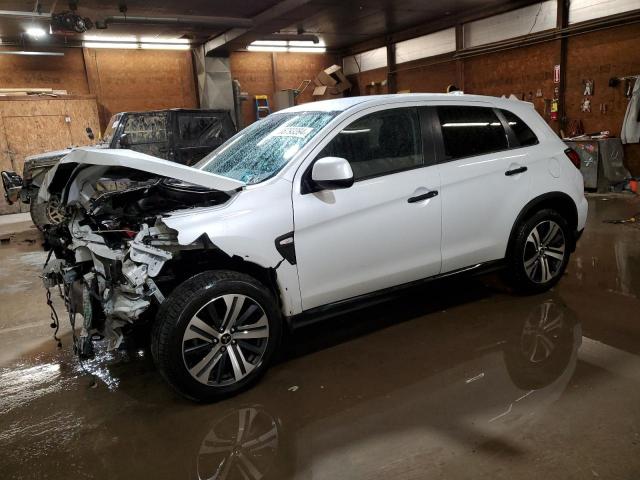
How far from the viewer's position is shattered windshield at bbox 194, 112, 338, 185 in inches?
121

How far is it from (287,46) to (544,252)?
13041 millimetres

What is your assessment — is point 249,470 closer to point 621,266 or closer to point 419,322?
point 419,322

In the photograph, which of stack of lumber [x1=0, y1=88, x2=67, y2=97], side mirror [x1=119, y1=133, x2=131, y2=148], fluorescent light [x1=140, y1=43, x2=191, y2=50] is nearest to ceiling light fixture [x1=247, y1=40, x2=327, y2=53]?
fluorescent light [x1=140, y1=43, x2=191, y2=50]

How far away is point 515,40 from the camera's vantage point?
427 inches

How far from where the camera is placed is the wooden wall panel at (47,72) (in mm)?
11914

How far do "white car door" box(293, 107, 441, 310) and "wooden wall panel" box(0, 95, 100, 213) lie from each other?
10.7 m

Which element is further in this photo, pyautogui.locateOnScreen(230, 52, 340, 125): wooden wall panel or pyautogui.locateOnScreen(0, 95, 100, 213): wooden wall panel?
pyautogui.locateOnScreen(230, 52, 340, 125): wooden wall panel

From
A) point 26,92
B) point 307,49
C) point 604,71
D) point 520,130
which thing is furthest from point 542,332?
point 307,49

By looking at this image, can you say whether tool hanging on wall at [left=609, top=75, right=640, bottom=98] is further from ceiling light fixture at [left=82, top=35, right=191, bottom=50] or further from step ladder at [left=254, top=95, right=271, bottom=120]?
ceiling light fixture at [left=82, top=35, right=191, bottom=50]

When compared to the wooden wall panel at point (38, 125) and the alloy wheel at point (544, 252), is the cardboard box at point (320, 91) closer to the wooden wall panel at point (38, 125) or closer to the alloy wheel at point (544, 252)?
the wooden wall panel at point (38, 125)

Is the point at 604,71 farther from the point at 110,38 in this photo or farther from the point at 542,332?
the point at 110,38

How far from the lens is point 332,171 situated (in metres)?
2.72

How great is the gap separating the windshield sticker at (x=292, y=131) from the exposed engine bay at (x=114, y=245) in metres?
0.69

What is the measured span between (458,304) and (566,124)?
319 inches
